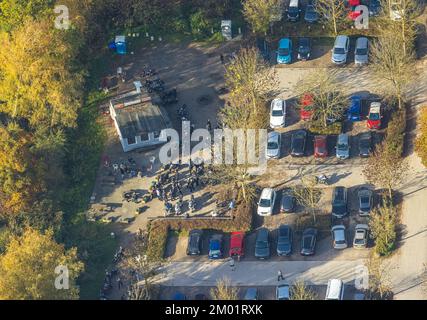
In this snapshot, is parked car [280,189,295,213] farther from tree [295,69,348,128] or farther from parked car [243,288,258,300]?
tree [295,69,348,128]

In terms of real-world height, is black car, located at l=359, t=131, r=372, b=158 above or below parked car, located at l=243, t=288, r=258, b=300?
above

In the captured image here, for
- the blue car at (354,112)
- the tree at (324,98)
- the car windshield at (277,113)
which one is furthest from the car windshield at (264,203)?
→ the blue car at (354,112)

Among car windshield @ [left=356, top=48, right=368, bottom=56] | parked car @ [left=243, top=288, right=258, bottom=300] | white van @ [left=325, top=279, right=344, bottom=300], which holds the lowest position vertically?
parked car @ [left=243, top=288, right=258, bottom=300]

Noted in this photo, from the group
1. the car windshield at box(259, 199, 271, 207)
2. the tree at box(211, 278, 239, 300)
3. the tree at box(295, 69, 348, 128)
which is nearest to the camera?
the tree at box(211, 278, 239, 300)

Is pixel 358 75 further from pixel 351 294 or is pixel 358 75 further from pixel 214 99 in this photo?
pixel 351 294

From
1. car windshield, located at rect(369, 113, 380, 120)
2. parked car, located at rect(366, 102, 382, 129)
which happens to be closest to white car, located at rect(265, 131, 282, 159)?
parked car, located at rect(366, 102, 382, 129)
